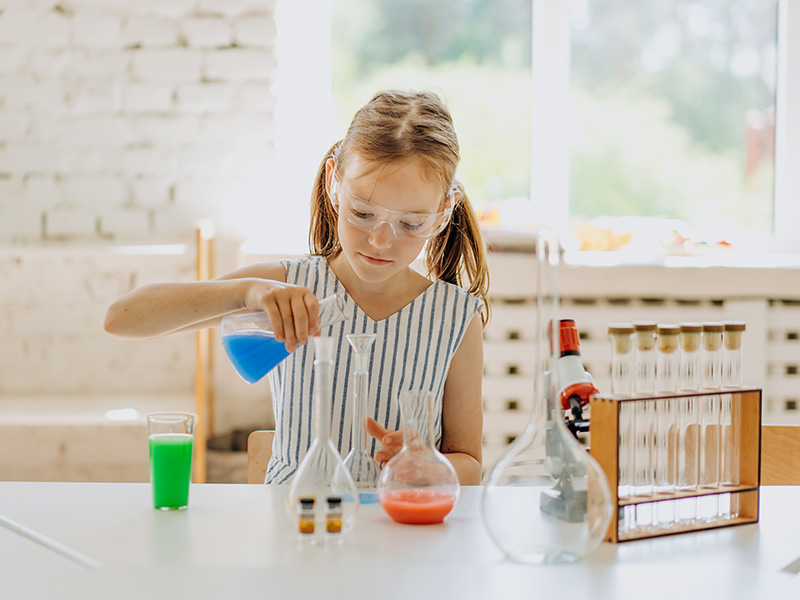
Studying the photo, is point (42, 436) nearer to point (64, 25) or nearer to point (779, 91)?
point (64, 25)

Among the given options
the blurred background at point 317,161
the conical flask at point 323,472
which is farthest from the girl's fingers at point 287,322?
the blurred background at point 317,161

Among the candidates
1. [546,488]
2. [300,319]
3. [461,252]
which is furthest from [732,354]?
[461,252]

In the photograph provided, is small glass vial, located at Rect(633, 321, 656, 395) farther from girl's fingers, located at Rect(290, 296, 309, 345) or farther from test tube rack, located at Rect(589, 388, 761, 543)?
girl's fingers, located at Rect(290, 296, 309, 345)

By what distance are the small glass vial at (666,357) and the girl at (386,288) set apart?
41cm

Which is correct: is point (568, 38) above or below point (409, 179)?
above

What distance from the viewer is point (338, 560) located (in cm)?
86

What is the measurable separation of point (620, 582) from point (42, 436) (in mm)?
2043

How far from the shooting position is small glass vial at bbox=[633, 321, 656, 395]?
955mm

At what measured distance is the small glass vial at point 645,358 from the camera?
37.6 inches

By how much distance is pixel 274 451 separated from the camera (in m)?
1.46

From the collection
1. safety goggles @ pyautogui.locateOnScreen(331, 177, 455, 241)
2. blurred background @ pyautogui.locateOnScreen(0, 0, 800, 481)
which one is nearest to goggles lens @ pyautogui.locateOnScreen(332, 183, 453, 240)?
safety goggles @ pyautogui.locateOnScreen(331, 177, 455, 241)

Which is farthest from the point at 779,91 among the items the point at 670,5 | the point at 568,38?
the point at 568,38

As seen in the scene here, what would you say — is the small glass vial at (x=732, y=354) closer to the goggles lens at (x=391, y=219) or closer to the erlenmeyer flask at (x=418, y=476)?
the erlenmeyer flask at (x=418, y=476)

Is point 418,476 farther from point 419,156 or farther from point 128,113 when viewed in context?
A: point 128,113
